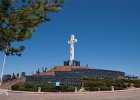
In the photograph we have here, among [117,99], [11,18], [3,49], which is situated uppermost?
→ [11,18]

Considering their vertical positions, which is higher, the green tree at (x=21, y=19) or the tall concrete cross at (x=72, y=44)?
the tall concrete cross at (x=72, y=44)

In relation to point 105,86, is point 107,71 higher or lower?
higher

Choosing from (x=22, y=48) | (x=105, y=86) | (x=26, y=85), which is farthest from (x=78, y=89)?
(x=22, y=48)

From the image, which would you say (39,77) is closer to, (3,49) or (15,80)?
(15,80)

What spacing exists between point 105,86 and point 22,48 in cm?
2620

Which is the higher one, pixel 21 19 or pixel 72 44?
pixel 72 44

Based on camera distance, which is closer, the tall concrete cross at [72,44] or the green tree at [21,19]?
the green tree at [21,19]

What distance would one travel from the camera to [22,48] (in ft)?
53.3

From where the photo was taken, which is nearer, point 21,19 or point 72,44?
point 21,19

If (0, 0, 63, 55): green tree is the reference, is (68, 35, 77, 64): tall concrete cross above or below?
above

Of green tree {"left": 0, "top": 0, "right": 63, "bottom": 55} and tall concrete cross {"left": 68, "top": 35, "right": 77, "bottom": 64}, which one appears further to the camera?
tall concrete cross {"left": 68, "top": 35, "right": 77, "bottom": 64}

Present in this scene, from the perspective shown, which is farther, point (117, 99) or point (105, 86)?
point (105, 86)

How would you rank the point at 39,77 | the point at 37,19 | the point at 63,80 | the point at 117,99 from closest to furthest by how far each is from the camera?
the point at 37,19, the point at 117,99, the point at 63,80, the point at 39,77

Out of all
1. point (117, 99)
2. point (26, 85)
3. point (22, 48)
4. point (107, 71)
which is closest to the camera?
point (22, 48)
